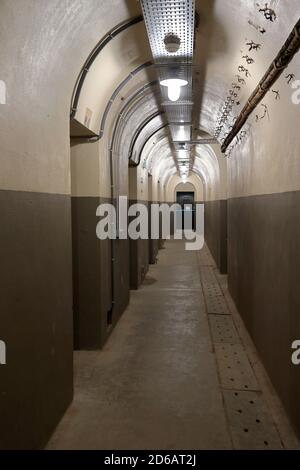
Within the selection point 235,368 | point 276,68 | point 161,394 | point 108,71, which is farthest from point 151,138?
point 161,394

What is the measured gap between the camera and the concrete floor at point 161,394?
2553 millimetres

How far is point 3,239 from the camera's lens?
191 cm

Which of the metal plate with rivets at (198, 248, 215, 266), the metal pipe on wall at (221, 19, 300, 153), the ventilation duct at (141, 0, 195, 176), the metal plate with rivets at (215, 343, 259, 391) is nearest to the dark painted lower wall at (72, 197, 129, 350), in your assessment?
the metal plate with rivets at (215, 343, 259, 391)

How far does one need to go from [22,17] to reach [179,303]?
4926 mm

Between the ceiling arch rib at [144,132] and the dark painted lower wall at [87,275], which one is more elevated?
the ceiling arch rib at [144,132]

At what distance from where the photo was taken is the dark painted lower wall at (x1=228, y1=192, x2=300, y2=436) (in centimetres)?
262

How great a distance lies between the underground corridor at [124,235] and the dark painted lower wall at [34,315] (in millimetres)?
12

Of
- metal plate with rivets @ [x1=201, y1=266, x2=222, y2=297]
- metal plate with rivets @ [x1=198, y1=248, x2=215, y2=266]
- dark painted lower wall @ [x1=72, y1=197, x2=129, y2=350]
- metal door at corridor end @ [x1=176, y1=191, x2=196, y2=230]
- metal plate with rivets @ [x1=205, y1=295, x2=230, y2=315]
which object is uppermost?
metal door at corridor end @ [x1=176, y1=191, x2=196, y2=230]

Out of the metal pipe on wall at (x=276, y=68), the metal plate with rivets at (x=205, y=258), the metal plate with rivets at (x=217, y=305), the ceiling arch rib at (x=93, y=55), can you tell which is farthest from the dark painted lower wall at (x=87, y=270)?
the metal plate with rivets at (x=205, y=258)

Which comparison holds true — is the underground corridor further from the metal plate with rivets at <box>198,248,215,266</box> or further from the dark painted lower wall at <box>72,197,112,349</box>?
the metal plate with rivets at <box>198,248,215,266</box>

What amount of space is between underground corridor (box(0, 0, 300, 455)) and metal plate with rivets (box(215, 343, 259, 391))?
0.07 feet

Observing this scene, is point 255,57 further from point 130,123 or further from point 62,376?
point 62,376

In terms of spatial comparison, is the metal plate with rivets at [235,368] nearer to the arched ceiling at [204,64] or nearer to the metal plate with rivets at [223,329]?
the metal plate with rivets at [223,329]

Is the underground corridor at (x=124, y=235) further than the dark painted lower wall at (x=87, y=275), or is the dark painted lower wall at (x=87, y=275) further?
the dark painted lower wall at (x=87, y=275)
